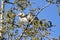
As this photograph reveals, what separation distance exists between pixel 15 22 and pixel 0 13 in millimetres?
654

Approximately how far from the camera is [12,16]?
9.39 meters

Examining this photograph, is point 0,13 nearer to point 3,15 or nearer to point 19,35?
point 3,15

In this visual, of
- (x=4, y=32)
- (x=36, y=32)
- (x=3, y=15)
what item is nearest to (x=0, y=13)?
(x=3, y=15)

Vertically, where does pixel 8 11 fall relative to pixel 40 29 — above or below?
above

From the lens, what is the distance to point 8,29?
30.5 ft

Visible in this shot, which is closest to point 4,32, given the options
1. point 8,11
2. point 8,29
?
point 8,29

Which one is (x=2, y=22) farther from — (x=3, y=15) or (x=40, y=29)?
(x=40, y=29)

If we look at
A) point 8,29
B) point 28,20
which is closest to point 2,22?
point 8,29

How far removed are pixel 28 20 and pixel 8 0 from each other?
1077mm

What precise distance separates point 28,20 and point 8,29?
791mm

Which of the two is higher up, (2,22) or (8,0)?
(8,0)

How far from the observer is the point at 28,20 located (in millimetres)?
9539

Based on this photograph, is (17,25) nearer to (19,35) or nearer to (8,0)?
(19,35)

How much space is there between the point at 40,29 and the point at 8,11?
1283 mm
